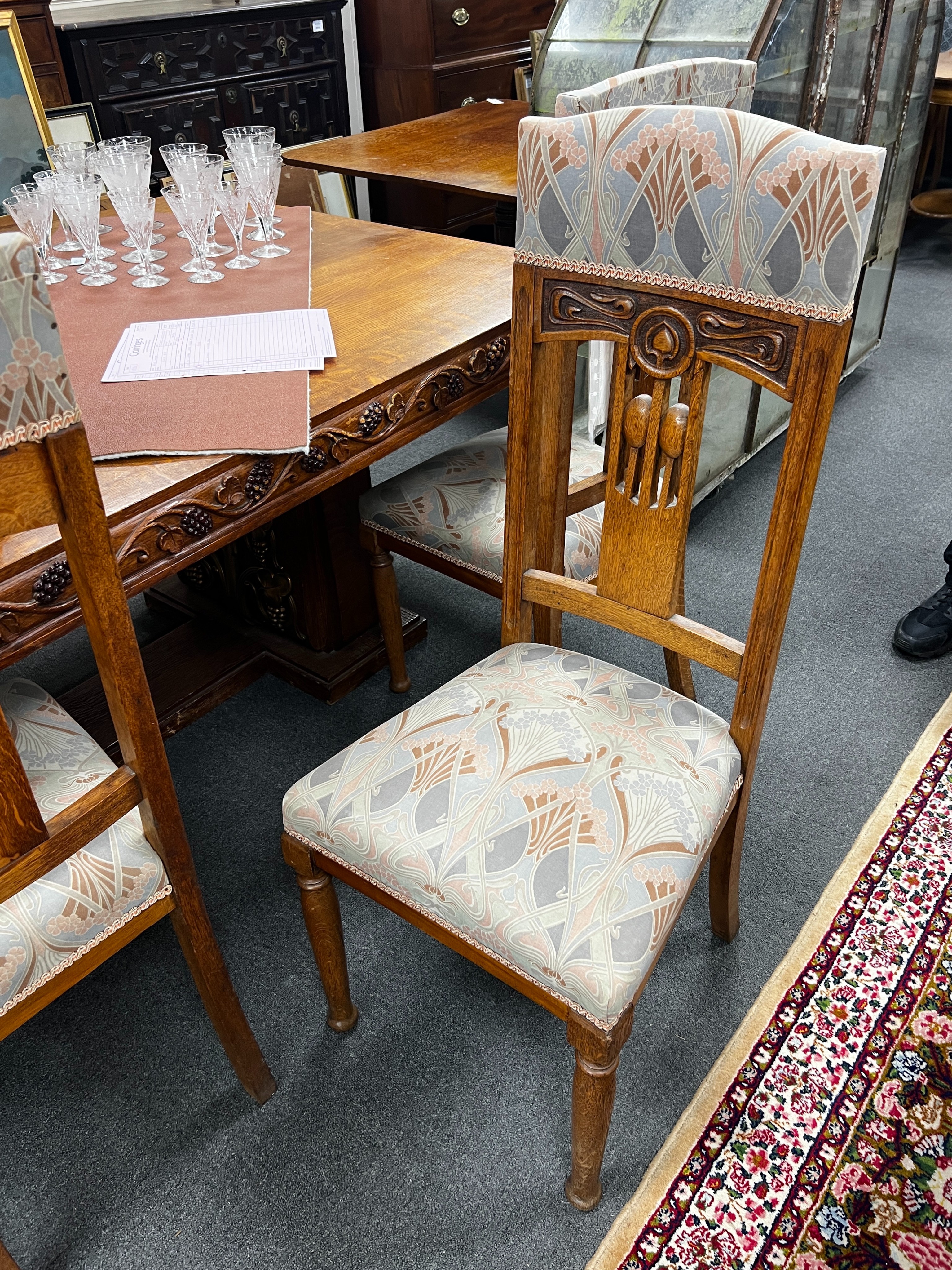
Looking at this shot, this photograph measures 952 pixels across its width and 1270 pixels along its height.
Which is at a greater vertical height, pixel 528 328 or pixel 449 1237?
pixel 528 328

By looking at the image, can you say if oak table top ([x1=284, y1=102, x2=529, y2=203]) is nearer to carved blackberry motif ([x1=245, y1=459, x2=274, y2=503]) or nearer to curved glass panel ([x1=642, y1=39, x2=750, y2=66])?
curved glass panel ([x1=642, y1=39, x2=750, y2=66])

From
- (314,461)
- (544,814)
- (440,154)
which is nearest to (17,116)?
(440,154)

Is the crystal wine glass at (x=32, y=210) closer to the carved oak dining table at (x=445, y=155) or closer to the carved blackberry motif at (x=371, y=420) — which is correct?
the carved blackberry motif at (x=371, y=420)

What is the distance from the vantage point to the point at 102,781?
0.91 m

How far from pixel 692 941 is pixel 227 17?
10.6ft

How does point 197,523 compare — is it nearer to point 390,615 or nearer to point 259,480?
point 259,480

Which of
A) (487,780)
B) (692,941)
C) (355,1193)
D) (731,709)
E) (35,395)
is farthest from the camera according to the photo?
(731,709)

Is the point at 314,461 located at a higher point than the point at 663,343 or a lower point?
lower

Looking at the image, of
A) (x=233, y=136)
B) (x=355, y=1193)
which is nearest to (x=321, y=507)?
(x=233, y=136)

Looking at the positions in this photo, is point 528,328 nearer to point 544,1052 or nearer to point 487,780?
point 487,780

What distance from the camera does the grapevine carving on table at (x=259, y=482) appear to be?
2.94 ft

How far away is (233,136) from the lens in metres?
1.44

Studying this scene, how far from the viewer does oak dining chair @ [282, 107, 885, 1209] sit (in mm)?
841

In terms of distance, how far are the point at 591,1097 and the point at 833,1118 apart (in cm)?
41
